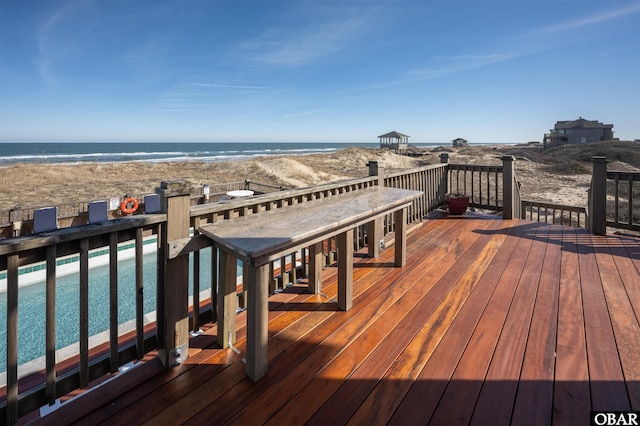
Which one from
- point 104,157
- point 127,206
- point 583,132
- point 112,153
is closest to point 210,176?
point 127,206

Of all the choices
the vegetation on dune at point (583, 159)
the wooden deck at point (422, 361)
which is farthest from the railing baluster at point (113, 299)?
the vegetation on dune at point (583, 159)

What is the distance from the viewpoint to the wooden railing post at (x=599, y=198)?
4164mm

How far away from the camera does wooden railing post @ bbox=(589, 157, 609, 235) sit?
4164 millimetres

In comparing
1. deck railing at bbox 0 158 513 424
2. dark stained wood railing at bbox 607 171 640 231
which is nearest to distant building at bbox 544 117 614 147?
dark stained wood railing at bbox 607 171 640 231

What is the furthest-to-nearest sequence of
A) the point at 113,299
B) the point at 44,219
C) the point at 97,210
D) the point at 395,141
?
the point at 395,141 → the point at 97,210 → the point at 44,219 → the point at 113,299

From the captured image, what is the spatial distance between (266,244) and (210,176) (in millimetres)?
22107

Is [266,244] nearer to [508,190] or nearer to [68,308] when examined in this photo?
[508,190]

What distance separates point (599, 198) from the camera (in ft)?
13.9

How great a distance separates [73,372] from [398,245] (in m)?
2.70

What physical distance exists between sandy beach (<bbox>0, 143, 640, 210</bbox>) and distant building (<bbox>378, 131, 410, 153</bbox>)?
59.8 feet

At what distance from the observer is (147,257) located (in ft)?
22.6

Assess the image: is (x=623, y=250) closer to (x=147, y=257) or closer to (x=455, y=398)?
(x=455, y=398)

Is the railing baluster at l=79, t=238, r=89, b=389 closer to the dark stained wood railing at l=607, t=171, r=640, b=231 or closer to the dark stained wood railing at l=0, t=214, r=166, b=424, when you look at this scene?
the dark stained wood railing at l=0, t=214, r=166, b=424

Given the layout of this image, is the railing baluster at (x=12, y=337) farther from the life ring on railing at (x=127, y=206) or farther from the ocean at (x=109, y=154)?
the ocean at (x=109, y=154)
